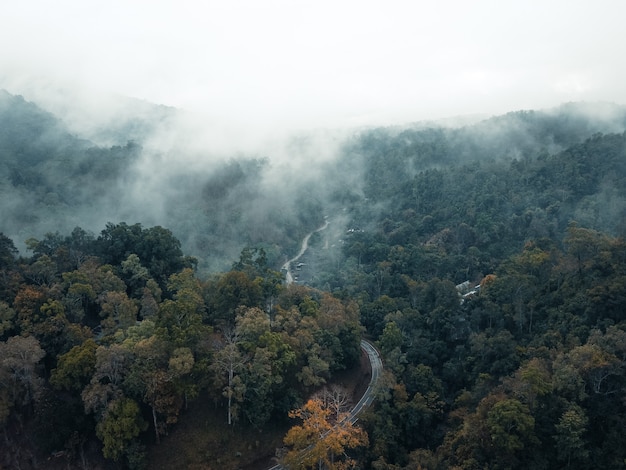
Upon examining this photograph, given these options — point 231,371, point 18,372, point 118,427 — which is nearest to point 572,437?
point 231,371

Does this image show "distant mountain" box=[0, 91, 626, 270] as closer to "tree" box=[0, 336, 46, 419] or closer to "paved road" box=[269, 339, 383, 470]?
"paved road" box=[269, 339, 383, 470]

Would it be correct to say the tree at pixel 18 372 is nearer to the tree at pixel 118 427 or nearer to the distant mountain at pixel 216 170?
the tree at pixel 118 427

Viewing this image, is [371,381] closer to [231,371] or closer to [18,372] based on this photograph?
[231,371]

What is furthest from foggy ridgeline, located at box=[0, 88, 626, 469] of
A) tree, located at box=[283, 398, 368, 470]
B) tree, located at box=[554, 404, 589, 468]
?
tree, located at box=[283, 398, 368, 470]

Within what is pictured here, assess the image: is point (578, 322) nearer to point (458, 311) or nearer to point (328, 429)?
point (458, 311)

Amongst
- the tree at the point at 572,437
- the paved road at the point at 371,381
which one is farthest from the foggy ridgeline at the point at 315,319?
the paved road at the point at 371,381

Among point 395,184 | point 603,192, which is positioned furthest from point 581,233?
point 395,184
